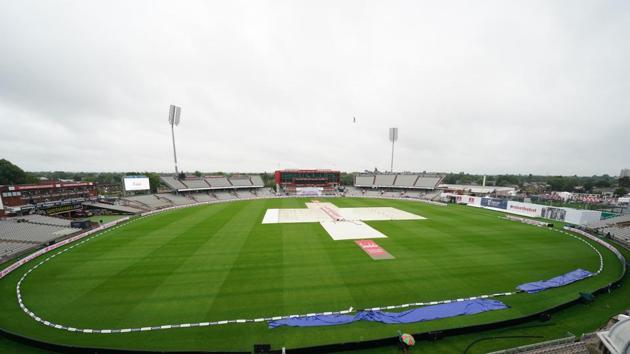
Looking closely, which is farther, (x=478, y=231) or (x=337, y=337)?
(x=478, y=231)

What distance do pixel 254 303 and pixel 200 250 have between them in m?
10.6

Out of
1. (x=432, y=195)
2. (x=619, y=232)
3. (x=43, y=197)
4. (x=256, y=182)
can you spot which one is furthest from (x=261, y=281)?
(x=43, y=197)

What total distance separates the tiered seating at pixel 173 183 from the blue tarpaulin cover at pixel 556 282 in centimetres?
6580

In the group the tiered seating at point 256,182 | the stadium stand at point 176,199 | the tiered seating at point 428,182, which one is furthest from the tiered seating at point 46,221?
the tiered seating at point 428,182

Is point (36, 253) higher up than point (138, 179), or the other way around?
point (138, 179)

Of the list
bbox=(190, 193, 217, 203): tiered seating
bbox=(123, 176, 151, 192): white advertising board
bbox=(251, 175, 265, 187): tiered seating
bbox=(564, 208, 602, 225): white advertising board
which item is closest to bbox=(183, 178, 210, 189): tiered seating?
bbox=(190, 193, 217, 203): tiered seating

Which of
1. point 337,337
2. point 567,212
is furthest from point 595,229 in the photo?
point 337,337

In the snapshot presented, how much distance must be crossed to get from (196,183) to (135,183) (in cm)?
1420

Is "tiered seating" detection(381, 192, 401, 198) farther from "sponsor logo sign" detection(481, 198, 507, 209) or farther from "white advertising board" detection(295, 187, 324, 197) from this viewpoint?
"sponsor logo sign" detection(481, 198, 507, 209)

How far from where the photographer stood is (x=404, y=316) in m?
10.6

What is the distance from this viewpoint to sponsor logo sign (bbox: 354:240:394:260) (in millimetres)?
18375

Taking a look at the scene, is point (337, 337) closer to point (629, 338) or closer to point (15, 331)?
point (629, 338)

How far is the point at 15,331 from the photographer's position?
981cm

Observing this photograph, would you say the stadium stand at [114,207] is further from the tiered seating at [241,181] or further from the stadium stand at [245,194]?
the tiered seating at [241,181]
